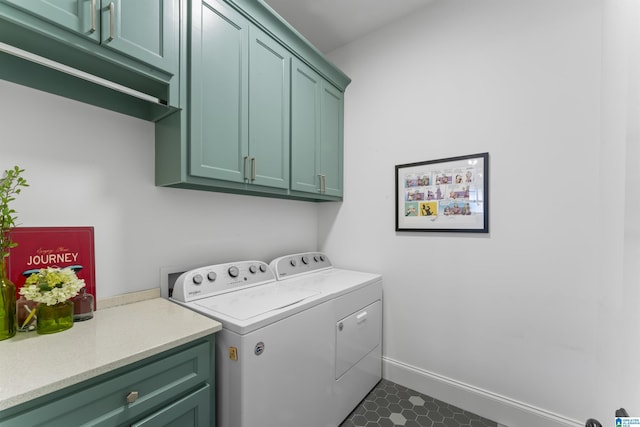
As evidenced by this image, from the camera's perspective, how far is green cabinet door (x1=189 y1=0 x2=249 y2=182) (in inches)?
50.8

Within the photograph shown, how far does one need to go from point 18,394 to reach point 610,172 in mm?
1527

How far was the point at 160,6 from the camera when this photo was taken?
118cm

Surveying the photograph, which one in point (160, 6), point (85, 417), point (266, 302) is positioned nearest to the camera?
point (85, 417)

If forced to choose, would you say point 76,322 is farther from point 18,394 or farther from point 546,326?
point 546,326

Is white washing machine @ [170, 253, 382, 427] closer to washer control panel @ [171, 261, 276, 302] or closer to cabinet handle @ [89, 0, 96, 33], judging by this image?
washer control panel @ [171, 261, 276, 302]

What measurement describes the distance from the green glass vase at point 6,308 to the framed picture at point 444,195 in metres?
2.03

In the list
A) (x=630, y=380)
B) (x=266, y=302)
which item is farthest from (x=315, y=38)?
(x=630, y=380)

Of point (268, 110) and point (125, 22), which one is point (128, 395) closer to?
point (125, 22)

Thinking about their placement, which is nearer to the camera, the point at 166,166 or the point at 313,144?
the point at 166,166

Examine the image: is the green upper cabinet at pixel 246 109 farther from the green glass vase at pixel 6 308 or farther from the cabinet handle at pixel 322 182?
the green glass vase at pixel 6 308

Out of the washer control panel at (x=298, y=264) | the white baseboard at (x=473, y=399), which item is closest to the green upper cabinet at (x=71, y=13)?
the washer control panel at (x=298, y=264)

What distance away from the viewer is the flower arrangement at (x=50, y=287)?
0.93 meters

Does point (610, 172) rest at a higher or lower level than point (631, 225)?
higher

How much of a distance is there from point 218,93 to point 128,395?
4.30 ft
